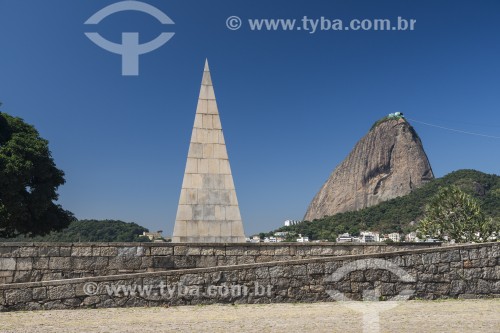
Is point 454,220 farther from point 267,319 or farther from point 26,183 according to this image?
point 267,319

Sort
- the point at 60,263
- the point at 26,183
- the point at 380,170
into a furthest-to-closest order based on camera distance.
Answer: the point at 380,170 < the point at 26,183 < the point at 60,263

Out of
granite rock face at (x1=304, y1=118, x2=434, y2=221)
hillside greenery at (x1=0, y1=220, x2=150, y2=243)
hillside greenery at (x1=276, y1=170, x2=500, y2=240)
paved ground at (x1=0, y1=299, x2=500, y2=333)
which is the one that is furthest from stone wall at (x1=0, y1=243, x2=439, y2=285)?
granite rock face at (x1=304, y1=118, x2=434, y2=221)

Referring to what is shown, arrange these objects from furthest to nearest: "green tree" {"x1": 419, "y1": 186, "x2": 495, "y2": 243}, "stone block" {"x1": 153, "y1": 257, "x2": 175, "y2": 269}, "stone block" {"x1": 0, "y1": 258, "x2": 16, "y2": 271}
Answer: "green tree" {"x1": 419, "y1": 186, "x2": 495, "y2": 243}
"stone block" {"x1": 153, "y1": 257, "x2": 175, "y2": 269}
"stone block" {"x1": 0, "y1": 258, "x2": 16, "y2": 271}

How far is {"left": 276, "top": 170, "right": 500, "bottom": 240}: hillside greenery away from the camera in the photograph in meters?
85.2

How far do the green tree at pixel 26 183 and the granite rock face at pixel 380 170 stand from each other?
139m

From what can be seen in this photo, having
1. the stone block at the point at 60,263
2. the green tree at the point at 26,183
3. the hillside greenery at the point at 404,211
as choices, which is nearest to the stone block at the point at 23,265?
the stone block at the point at 60,263

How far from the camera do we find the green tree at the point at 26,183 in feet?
66.1

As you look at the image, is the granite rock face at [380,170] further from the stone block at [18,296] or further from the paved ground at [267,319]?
the stone block at [18,296]

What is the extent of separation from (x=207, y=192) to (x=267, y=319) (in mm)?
5920

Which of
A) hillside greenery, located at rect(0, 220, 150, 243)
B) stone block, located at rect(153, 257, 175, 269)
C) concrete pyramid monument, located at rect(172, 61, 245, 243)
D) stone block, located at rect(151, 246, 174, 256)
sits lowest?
hillside greenery, located at rect(0, 220, 150, 243)

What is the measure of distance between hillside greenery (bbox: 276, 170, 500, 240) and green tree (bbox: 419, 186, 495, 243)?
40171mm

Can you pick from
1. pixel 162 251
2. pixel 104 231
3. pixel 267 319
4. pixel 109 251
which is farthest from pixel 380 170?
pixel 267 319

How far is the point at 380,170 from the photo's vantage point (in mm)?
159250

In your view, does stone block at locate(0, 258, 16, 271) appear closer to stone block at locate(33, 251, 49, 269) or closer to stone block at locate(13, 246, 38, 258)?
stone block at locate(13, 246, 38, 258)
